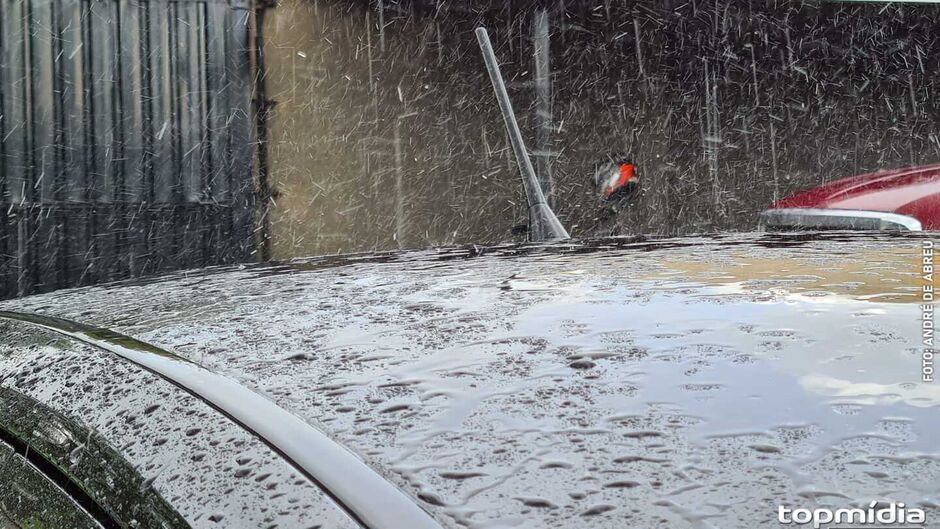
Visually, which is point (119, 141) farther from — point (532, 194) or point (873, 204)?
point (873, 204)

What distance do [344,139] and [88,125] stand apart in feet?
6.89

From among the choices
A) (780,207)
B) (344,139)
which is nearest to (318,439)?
(780,207)

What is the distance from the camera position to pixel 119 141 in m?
5.68

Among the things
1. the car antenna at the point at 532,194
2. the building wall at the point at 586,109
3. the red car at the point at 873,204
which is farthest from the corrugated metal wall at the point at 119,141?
the red car at the point at 873,204

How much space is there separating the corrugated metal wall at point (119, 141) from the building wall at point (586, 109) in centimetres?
57

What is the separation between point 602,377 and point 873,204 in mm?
4482

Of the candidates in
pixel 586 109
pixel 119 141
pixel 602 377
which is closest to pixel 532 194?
pixel 602 377

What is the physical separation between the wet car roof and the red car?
3591 mm

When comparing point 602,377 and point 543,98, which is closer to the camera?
point 602,377

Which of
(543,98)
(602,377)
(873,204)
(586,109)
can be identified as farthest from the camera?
(586,109)

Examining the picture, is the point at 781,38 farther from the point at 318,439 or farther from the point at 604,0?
the point at 318,439

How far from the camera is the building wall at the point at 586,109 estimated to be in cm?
698

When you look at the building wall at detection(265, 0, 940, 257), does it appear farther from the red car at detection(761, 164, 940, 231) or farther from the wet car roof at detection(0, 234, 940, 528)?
the wet car roof at detection(0, 234, 940, 528)

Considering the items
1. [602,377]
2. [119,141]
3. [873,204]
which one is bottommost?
[602,377]
